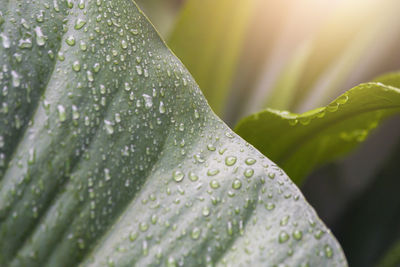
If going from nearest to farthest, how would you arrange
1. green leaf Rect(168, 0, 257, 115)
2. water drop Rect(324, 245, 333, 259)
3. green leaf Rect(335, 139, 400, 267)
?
water drop Rect(324, 245, 333, 259) → green leaf Rect(168, 0, 257, 115) → green leaf Rect(335, 139, 400, 267)

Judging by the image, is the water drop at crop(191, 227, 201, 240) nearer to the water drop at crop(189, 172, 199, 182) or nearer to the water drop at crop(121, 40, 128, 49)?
the water drop at crop(189, 172, 199, 182)

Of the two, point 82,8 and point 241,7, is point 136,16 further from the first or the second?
point 241,7

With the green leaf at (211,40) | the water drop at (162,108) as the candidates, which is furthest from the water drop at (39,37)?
the green leaf at (211,40)

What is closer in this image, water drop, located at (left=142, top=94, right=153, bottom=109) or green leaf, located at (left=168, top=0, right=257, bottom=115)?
water drop, located at (left=142, top=94, right=153, bottom=109)

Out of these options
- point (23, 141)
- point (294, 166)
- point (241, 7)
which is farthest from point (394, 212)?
point (23, 141)

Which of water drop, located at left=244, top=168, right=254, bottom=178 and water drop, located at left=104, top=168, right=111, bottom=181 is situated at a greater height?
water drop, located at left=244, top=168, right=254, bottom=178

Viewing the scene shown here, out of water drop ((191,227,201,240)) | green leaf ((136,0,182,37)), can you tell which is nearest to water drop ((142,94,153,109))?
water drop ((191,227,201,240))
